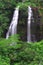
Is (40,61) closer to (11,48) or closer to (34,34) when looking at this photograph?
(11,48)

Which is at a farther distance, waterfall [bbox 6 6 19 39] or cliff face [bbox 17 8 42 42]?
cliff face [bbox 17 8 42 42]

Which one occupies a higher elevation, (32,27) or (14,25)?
(14,25)

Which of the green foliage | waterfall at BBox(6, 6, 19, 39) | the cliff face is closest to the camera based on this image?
the green foliage

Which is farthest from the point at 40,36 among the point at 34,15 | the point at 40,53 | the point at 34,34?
the point at 40,53

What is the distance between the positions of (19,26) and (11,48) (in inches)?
159

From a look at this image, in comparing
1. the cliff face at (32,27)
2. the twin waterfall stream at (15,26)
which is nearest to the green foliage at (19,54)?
the twin waterfall stream at (15,26)

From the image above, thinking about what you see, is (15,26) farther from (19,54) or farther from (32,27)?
(19,54)

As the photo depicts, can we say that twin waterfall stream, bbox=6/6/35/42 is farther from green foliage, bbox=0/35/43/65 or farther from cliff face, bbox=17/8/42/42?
green foliage, bbox=0/35/43/65

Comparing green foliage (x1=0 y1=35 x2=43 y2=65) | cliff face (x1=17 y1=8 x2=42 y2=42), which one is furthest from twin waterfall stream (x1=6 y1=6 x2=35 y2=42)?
green foliage (x1=0 y1=35 x2=43 y2=65)

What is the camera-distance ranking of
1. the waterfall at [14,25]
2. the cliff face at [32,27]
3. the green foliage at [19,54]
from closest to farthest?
the green foliage at [19,54]
the waterfall at [14,25]
the cliff face at [32,27]

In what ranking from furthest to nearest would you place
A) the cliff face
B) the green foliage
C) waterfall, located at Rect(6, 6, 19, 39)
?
1. the cliff face
2. waterfall, located at Rect(6, 6, 19, 39)
3. the green foliage

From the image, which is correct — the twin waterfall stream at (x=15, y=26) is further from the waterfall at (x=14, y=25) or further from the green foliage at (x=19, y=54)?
the green foliage at (x=19, y=54)

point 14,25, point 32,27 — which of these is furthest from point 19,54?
point 32,27

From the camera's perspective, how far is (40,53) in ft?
13.2
